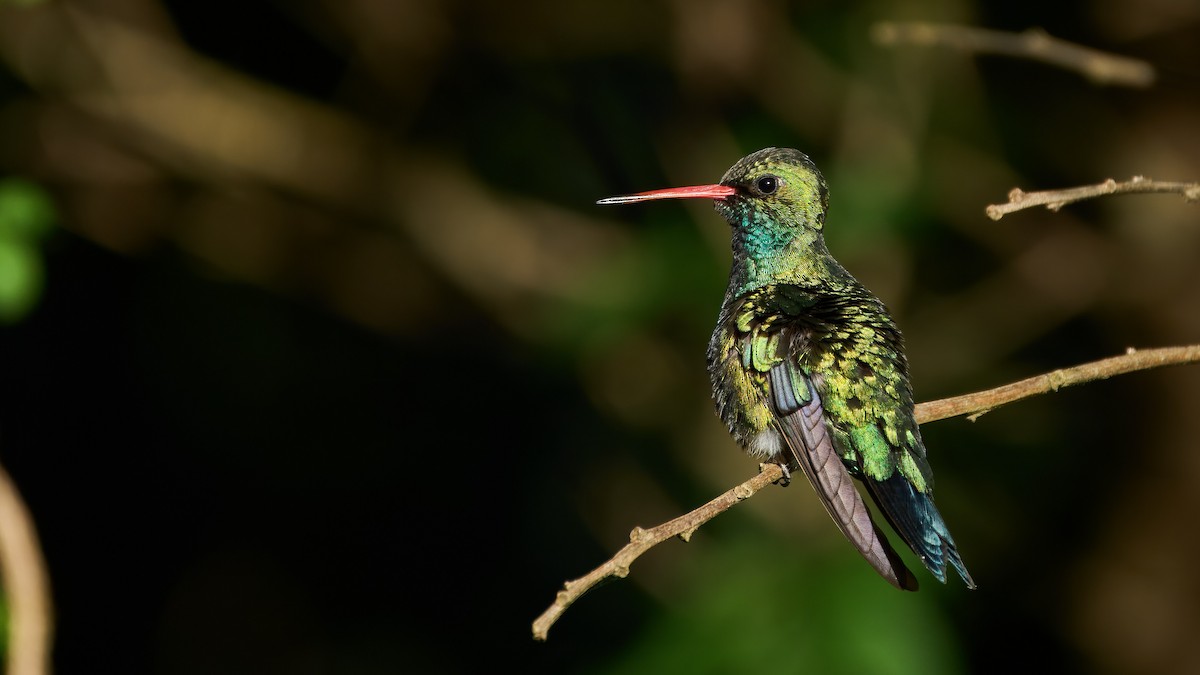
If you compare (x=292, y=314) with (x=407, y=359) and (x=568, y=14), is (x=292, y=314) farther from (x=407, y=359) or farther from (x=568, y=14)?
(x=568, y=14)

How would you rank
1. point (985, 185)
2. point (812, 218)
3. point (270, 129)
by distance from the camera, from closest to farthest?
1. point (812, 218)
2. point (985, 185)
3. point (270, 129)

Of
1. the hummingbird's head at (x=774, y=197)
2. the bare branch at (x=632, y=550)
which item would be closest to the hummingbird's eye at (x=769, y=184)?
the hummingbird's head at (x=774, y=197)

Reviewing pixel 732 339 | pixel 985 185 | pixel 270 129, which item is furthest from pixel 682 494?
pixel 270 129

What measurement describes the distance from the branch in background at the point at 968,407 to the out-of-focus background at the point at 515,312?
180 cm

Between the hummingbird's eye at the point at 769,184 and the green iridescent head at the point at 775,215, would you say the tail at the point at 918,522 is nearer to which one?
the green iridescent head at the point at 775,215

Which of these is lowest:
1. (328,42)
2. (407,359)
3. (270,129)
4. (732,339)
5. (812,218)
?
(732,339)

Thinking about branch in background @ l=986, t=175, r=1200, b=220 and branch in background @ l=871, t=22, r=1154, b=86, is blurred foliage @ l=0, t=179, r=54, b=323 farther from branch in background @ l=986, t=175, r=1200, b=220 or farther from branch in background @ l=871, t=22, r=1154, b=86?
branch in background @ l=986, t=175, r=1200, b=220

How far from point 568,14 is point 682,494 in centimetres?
261

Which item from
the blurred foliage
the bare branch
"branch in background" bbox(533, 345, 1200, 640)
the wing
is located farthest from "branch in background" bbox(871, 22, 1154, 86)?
the blurred foliage

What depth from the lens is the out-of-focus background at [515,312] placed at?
5520 millimetres

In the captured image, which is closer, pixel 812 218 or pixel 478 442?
pixel 812 218

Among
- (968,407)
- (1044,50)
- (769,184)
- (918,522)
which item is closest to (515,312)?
(769,184)

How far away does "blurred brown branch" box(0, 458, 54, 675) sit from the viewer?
253 centimetres

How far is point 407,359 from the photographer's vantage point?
7.30 m
